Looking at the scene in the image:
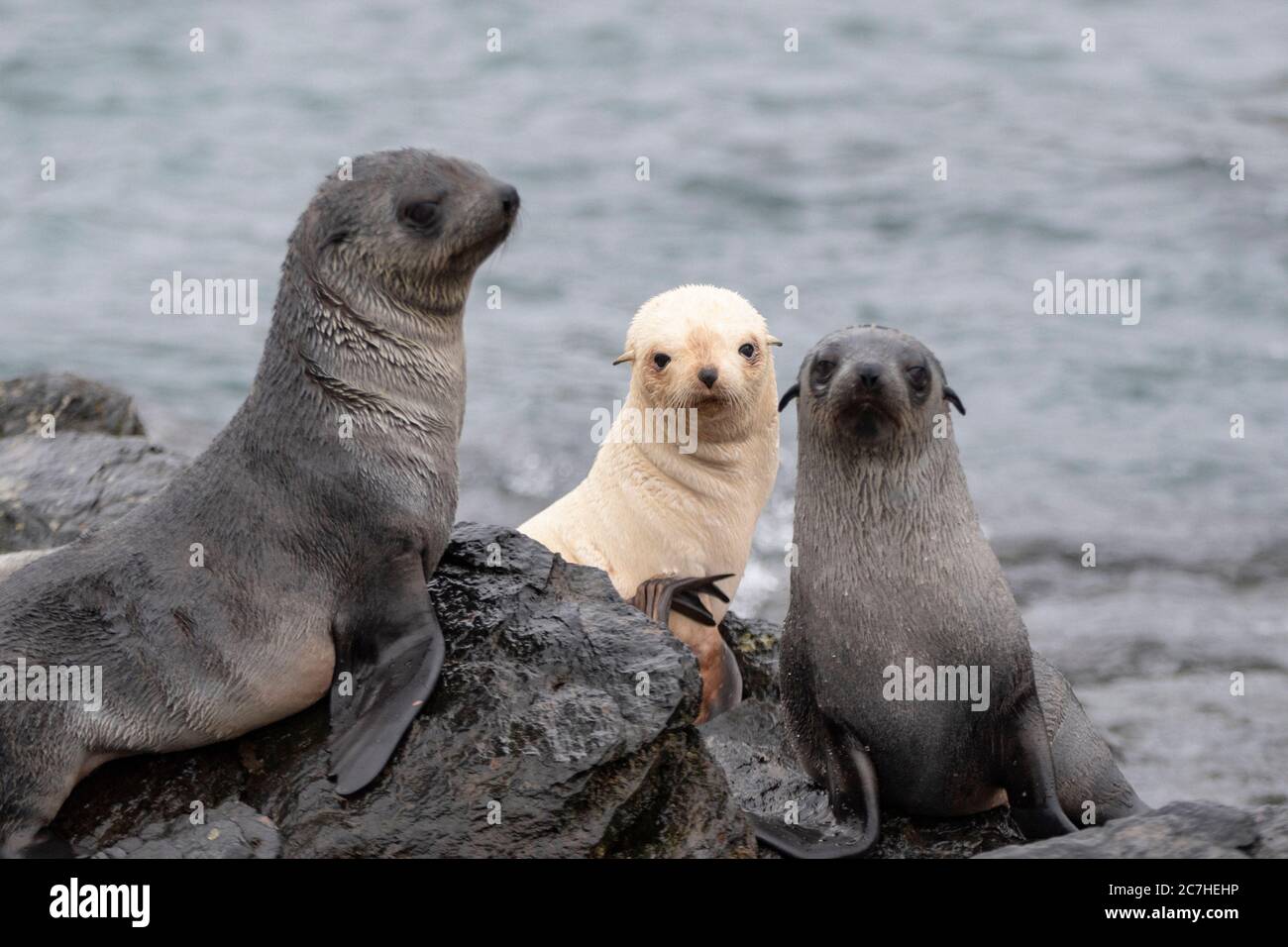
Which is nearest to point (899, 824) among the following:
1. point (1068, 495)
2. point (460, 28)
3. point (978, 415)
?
point (1068, 495)

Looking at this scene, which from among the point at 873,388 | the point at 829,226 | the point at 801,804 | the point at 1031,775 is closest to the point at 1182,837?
the point at 1031,775

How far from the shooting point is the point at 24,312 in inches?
670

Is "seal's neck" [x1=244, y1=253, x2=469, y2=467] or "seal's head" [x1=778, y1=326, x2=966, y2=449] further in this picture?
"seal's head" [x1=778, y1=326, x2=966, y2=449]

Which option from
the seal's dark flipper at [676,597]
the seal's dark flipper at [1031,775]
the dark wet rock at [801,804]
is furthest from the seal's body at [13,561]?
the seal's dark flipper at [1031,775]

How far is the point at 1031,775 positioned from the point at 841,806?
65 cm

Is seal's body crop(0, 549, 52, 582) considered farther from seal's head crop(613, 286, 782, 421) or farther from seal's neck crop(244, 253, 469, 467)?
seal's head crop(613, 286, 782, 421)

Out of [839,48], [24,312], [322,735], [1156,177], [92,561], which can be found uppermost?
[839,48]

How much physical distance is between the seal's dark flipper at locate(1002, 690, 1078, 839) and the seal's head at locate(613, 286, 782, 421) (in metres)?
2.24

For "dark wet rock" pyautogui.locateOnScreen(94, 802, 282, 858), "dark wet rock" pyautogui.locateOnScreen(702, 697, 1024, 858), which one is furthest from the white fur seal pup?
"dark wet rock" pyautogui.locateOnScreen(94, 802, 282, 858)

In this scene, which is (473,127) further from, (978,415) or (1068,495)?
(1068,495)

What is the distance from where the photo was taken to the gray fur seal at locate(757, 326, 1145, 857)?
585 centimetres

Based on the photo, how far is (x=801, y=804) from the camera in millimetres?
6113

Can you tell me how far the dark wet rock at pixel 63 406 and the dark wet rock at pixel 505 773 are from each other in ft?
17.0

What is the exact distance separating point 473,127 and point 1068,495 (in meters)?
10.5
